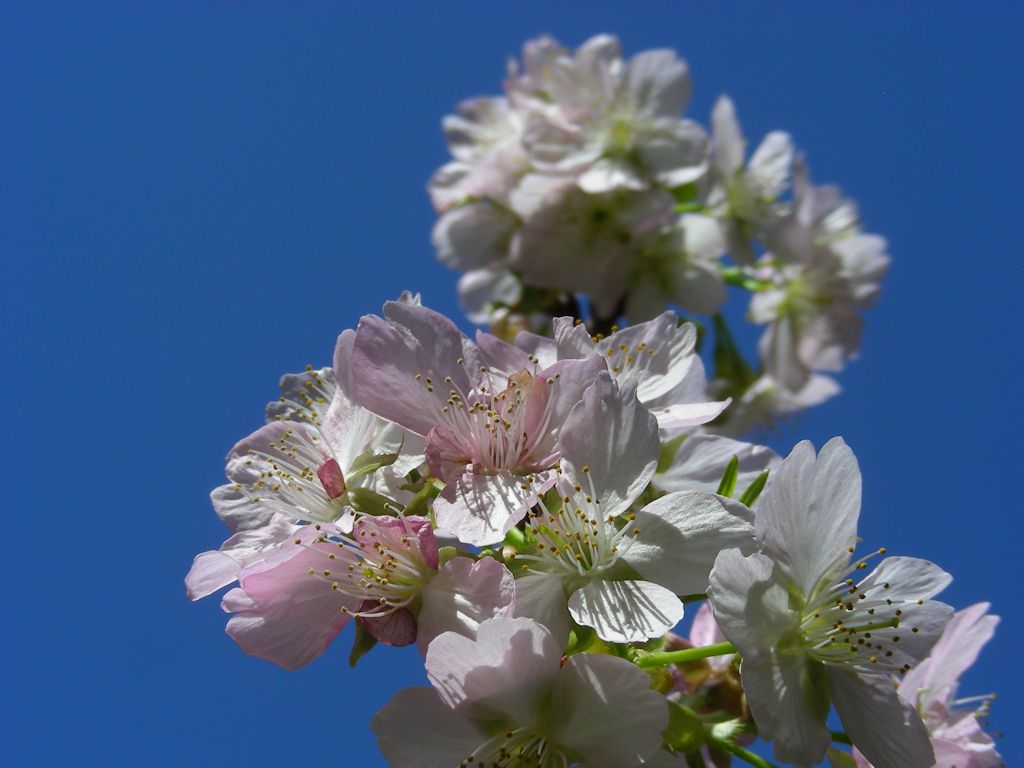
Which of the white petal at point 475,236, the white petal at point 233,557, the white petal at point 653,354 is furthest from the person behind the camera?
the white petal at point 475,236

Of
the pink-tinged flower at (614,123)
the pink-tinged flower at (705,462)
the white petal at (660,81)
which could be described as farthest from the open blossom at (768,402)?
the pink-tinged flower at (705,462)

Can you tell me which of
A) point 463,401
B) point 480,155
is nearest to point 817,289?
point 480,155

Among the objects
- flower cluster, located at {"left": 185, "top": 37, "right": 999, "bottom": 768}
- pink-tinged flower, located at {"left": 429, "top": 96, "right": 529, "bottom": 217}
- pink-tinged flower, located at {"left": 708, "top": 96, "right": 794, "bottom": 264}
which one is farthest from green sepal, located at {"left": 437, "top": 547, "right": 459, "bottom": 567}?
pink-tinged flower, located at {"left": 708, "top": 96, "right": 794, "bottom": 264}

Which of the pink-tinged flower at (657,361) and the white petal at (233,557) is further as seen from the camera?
the pink-tinged flower at (657,361)

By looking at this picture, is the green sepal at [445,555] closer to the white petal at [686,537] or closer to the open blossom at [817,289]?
the white petal at [686,537]

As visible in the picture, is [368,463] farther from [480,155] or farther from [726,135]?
[726,135]

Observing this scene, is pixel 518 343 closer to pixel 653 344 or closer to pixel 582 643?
pixel 653 344
